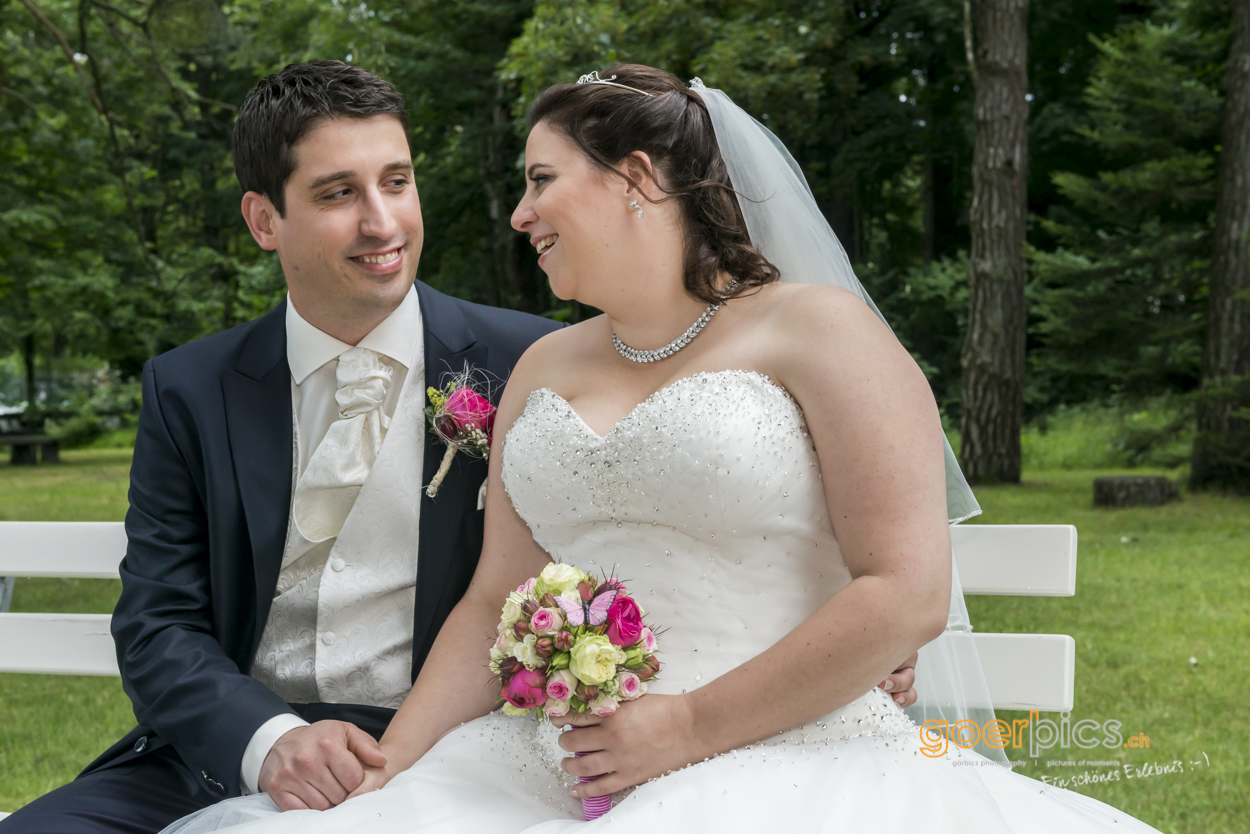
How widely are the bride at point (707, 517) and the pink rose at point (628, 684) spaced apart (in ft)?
0.22

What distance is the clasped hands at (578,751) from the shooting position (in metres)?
2.04

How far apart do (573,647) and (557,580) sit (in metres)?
0.13

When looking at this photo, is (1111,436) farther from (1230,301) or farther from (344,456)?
(344,456)

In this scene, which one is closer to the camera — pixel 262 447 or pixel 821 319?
pixel 821 319

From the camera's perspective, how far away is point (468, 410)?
2.71m

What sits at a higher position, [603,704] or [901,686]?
[603,704]

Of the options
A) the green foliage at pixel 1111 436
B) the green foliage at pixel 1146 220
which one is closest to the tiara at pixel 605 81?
the green foliage at pixel 1111 436

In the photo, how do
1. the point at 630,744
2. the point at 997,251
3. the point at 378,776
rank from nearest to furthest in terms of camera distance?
1. the point at 630,744
2. the point at 378,776
3. the point at 997,251

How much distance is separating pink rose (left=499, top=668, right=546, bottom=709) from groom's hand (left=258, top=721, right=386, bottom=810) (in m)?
0.53

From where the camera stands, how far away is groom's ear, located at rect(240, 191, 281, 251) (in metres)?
2.92

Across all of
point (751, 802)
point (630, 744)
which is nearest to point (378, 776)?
point (630, 744)

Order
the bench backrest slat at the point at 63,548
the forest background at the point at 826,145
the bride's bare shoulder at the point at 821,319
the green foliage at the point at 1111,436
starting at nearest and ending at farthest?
the bride's bare shoulder at the point at 821,319, the bench backrest slat at the point at 63,548, the forest background at the point at 826,145, the green foliage at the point at 1111,436

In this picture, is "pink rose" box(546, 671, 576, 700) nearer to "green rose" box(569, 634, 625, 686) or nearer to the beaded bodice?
"green rose" box(569, 634, 625, 686)

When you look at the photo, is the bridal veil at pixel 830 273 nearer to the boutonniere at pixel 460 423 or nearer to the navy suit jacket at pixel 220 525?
the boutonniere at pixel 460 423
